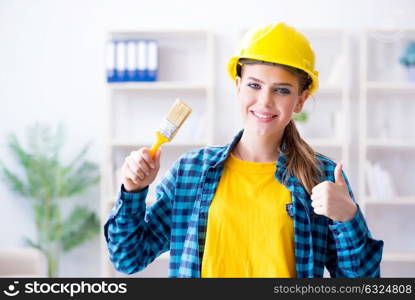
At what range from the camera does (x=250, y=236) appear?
1.25 m

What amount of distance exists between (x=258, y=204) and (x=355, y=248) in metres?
0.26

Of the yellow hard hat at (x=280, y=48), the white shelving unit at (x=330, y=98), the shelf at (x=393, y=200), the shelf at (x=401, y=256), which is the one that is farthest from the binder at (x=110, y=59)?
the yellow hard hat at (x=280, y=48)

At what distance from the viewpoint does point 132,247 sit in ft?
4.27

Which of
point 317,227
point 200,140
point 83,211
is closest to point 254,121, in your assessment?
point 317,227

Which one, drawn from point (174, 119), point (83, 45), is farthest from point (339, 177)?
point (83, 45)

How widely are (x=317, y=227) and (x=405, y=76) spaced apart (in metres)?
3.11

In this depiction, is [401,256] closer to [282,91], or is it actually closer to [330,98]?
[330,98]

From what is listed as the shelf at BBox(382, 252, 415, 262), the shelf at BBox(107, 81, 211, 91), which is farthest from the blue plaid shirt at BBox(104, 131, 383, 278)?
the shelf at BBox(382, 252, 415, 262)

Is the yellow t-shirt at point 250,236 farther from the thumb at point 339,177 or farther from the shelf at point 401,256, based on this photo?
the shelf at point 401,256

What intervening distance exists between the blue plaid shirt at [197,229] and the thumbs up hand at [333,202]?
0.08 feet

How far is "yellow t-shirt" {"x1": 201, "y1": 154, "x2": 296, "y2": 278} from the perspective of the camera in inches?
48.6

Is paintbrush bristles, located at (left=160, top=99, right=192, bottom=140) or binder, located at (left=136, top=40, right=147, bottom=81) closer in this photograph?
paintbrush bristles, located at (left=160, top=99, right=192, bottom=140)

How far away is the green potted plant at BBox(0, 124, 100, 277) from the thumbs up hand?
297cm

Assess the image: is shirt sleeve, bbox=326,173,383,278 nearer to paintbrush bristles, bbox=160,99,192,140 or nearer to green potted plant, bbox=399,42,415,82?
paintbrush bristles, bbox=160,99,192,140
